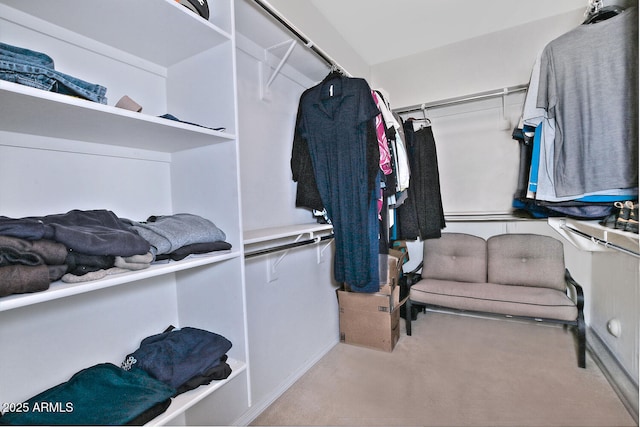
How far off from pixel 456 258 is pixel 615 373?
1216 millimetres

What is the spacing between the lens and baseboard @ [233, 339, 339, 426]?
1.52 metres

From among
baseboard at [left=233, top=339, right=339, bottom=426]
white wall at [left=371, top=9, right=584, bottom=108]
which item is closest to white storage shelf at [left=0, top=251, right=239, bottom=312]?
baseboard at [left=233, top=339, right=339, bottom=426]

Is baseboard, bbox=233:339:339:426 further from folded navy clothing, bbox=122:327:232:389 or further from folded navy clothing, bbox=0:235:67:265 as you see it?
folded navy clothing, bbox=0:235:67:265

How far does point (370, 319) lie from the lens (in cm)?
222

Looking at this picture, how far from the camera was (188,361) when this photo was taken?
36.3 inches

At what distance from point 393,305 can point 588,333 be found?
5.28ft

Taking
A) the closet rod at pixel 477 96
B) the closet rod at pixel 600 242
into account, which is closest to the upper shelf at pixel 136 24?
the closet rod at pixel 600 242

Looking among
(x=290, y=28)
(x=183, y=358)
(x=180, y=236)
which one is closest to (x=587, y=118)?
(x=290, y=28)

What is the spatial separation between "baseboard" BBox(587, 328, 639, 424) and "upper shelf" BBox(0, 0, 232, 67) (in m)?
2.55

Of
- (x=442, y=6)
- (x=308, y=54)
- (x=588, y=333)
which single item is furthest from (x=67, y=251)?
(x=588, y=333)

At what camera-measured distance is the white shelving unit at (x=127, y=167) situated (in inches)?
31.6

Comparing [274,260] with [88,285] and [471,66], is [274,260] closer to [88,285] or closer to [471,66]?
[88,285]

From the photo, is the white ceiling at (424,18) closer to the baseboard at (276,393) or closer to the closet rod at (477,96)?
the closet rod at (477,96)

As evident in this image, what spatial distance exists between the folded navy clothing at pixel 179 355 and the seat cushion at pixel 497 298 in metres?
1.89
